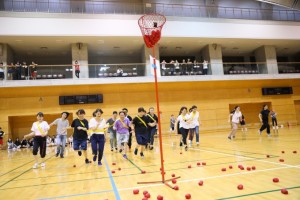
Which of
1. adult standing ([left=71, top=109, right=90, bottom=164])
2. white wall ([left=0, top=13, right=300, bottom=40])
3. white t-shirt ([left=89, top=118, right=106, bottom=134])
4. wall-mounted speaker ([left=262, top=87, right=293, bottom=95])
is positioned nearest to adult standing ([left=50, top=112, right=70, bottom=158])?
adult standing ([left=71, top=109, right=90, bottom=164])

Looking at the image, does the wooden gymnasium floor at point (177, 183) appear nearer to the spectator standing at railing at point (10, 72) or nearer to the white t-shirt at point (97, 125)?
the white t-shirt at point (97, 125)

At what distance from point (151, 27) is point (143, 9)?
58.9ft

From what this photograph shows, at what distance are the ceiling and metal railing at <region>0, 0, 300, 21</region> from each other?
2.35m

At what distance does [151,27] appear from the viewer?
5.78 meters

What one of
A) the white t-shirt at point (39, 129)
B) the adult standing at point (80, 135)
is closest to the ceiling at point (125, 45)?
the adult standing at point (80, 135)

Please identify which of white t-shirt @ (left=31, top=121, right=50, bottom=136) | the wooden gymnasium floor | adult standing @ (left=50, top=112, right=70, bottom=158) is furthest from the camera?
adult standing @ (left=50, top=112, right=70, bottom=158)

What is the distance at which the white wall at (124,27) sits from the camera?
19.2 meters

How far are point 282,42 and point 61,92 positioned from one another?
820 inches

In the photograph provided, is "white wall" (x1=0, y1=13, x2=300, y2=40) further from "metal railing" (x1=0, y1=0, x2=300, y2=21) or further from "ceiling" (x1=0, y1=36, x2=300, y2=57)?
"metal railing" (x1=0, y1=0, x2=300, y2=21)

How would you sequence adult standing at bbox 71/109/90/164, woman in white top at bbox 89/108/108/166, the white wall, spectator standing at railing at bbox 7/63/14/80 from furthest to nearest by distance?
1. the white wall
2. spectator standing at railing at bbox 7/63/14/80
3. adult standing at bbox 71/109/90/164
4. woman in white top at bbox 89/108/108/166

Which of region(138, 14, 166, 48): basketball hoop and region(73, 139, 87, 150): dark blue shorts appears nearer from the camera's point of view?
region(138, 14, 166, 48): basketball hoop

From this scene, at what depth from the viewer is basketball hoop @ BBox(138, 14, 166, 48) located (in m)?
5.71

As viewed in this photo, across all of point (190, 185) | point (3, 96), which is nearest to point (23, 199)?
point (190, 185)

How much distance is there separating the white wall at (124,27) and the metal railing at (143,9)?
1481 millimetres
